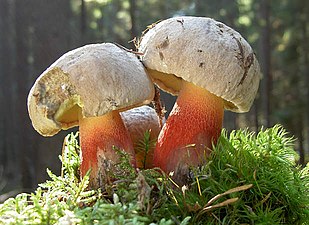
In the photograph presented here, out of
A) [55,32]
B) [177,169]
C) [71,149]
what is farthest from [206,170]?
[55,32]

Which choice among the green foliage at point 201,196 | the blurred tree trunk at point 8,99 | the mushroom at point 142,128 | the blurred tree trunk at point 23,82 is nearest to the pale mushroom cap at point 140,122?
the mushroom at point 142,128

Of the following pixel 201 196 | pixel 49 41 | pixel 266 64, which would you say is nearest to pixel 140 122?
pixel 201 196

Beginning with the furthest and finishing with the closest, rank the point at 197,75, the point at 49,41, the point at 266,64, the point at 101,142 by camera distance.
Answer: the point at 266,64, the point at 49,41, the point at 101,142, the point at 197,75

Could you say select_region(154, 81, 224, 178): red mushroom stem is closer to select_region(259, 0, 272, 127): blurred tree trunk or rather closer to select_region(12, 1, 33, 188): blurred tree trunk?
select_region(12, 1, 33, 188): blurred tree trunk

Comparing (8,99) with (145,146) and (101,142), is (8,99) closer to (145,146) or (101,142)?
(145,146)

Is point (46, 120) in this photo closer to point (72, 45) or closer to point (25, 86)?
point (72, 45)

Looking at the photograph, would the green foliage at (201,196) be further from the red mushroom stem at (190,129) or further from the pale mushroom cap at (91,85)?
the pale mushroom cap at (91,85)
